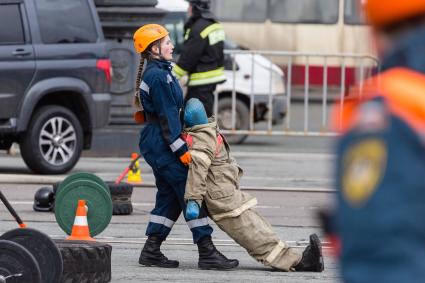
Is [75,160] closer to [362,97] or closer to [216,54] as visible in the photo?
[216,54]

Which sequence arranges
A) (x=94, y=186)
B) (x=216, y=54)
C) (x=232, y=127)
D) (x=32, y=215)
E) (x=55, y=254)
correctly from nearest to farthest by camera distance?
(x=55, y=254), (x=94, y=186), (x=32, y=215), (x=216, y=54), (x=232, y=127)

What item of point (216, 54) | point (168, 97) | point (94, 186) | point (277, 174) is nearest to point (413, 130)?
point (168, 97)

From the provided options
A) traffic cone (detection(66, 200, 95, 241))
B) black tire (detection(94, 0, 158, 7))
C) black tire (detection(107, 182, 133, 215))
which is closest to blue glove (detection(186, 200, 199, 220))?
traffic cone (detection(66, 200, 95, 241))

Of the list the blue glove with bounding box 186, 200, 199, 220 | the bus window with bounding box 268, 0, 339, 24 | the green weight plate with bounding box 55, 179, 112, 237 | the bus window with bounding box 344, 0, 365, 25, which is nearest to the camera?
the blue glove with bounding box 186, 200, 199, 220

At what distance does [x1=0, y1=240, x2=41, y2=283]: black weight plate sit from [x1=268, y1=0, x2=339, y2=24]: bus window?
22.3 m

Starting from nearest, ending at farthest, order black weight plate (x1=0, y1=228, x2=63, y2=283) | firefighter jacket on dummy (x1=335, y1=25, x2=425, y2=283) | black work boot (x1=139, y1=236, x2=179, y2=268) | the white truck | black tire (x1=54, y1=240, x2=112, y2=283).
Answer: firefighter jacket on dummy (x1=335, y1=25, x2=425, y2=283), black weight plate (x1=0, y1=228, x2=63, y2=283), black tire (x1=54, y1=240, x2=112, y2=283), black work boot (x1=139, y1=236, x2=179, y2=268), the white truck

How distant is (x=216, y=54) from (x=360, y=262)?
11.8 meters

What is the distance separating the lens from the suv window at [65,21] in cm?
1395

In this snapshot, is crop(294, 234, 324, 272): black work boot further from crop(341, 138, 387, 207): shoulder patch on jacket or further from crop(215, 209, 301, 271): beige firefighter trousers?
crop(341, 138, 387, 207): shoulder patch on jacket

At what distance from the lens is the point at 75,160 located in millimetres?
13945

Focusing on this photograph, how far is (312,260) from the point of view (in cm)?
810

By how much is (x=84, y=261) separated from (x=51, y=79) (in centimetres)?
708

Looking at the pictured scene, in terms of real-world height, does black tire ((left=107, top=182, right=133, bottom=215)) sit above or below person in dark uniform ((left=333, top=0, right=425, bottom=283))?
below

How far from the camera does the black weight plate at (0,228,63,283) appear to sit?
20.7 ft
